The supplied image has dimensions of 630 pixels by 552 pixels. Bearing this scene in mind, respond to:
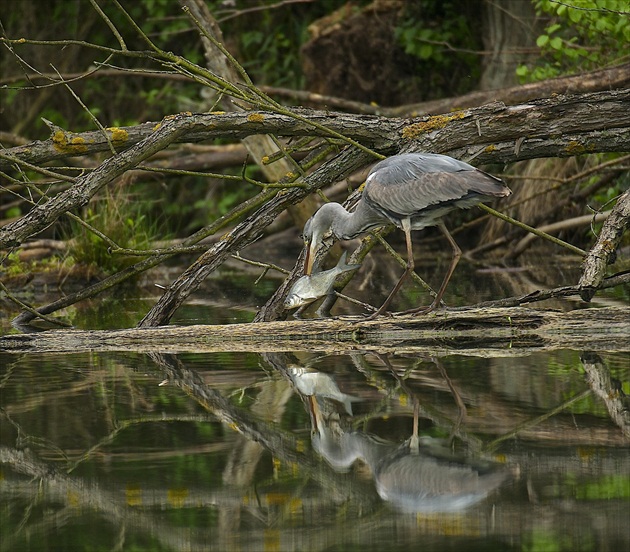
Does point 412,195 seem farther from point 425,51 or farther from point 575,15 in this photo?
point 425,51

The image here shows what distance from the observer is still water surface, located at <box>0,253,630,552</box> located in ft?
9.31

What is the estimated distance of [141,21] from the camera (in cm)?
1891

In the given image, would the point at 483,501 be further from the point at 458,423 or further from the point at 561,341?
the point at 561,341

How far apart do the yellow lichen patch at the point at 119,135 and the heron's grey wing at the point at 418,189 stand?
4.91 feet

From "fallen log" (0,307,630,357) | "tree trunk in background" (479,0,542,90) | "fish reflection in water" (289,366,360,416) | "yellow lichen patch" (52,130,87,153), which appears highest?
"tree trunk in background" (479,0,542,90)

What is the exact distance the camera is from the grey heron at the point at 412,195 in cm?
572

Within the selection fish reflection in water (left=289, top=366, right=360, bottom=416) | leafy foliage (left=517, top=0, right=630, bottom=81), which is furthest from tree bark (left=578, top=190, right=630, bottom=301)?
leafy foliage (left=517, top=0, right=630, bottom=81)

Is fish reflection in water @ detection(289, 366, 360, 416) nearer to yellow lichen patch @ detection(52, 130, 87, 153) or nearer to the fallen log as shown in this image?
the fallen log

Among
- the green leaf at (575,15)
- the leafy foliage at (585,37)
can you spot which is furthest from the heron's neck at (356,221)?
the green leaf at (575,15)

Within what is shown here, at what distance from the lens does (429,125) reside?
661 cm

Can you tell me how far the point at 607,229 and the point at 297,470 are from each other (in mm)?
2869

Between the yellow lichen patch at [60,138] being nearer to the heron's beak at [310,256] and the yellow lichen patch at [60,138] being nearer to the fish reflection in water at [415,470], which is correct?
the heron's beak at [310,256]

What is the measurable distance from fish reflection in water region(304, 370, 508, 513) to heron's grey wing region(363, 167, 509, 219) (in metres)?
2.16

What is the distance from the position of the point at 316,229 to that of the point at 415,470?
3.17 m
